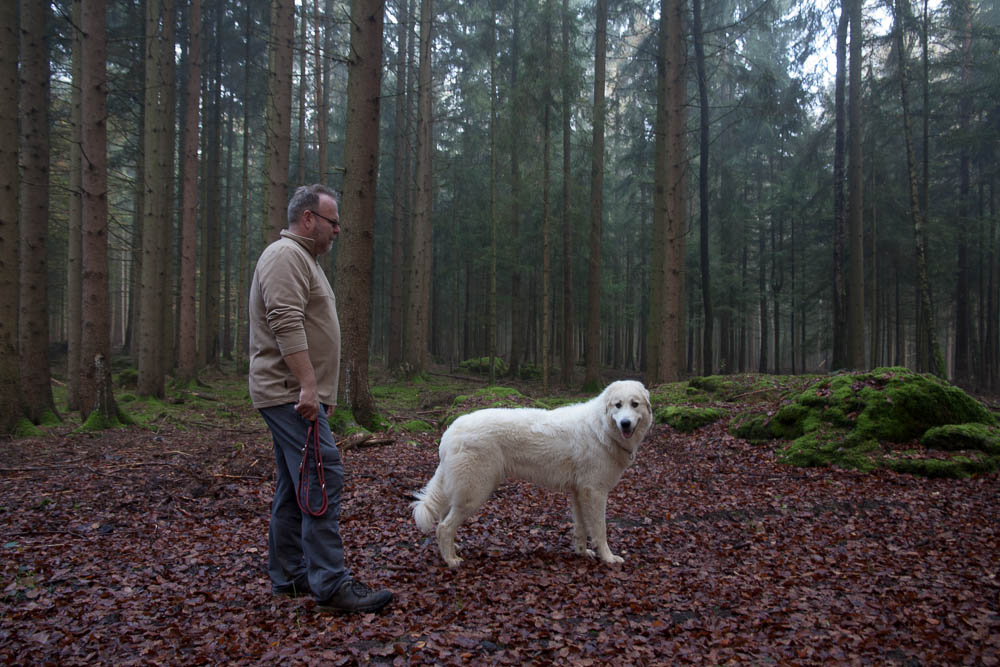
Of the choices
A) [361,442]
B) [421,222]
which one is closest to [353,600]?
[361,442]

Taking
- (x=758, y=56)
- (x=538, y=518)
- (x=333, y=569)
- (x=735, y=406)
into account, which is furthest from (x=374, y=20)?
(x=758, y=56)

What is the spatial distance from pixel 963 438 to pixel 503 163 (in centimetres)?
2171

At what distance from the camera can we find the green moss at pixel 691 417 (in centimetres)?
1116

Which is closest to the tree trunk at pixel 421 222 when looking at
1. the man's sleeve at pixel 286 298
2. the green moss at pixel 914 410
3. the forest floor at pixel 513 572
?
the forest floor at pixel 513 572

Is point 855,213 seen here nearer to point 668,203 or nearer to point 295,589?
point 668,203

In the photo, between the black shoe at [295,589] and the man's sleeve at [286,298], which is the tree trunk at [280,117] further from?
the black shoe at [295,589]

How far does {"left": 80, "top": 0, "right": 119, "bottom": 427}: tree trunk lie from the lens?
9.54 m

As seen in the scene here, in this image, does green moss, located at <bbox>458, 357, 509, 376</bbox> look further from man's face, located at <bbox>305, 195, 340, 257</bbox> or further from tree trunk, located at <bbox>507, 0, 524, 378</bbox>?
man's face, located at <bbox>305, 195, 340, 257</bbox>

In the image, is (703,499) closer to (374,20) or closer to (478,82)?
(374,20)

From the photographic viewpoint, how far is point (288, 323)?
336 cm

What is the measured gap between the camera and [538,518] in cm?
604

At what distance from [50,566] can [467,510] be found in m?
3.15

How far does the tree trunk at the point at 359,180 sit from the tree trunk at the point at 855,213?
16.2m

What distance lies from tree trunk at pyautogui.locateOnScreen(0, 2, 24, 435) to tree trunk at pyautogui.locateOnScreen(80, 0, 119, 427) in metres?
0.97
